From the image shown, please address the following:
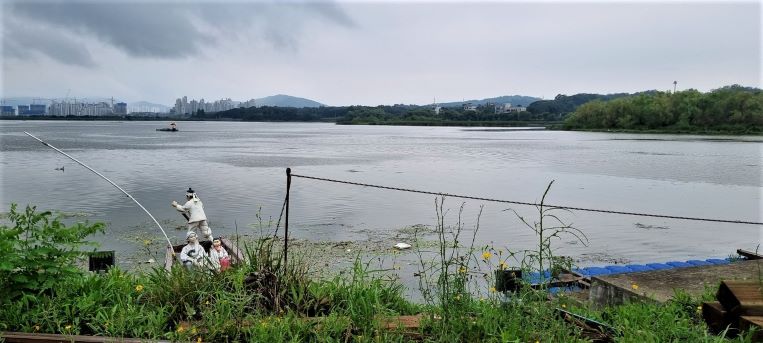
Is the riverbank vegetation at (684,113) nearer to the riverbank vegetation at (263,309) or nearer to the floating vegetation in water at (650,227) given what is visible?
the floating vegetation in water at (650,227)

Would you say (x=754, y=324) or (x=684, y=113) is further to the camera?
(x=684, y=113)

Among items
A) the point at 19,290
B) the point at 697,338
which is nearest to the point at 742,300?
the point at 697,338

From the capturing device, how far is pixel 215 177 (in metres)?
27.6

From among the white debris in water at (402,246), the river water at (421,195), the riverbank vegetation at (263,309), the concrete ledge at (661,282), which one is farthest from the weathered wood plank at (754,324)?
the white debris in water at (402,246)

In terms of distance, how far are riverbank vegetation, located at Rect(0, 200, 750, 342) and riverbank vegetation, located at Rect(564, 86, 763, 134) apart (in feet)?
293

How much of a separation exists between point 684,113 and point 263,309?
3896 inches

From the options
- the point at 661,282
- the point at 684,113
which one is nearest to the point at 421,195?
the point at 661,282

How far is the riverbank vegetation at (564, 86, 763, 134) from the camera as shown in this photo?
80.4m

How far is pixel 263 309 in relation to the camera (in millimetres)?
4180

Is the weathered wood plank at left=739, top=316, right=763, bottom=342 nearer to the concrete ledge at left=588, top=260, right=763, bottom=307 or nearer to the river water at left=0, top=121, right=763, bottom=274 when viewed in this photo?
the concrete ledge at left=588, top=260, right=763, bottom=307

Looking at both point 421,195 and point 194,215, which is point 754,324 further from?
point 421,195

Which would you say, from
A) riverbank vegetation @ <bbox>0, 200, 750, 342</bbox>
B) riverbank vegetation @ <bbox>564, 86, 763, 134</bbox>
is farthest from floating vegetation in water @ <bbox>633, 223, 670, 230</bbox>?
riverbank vegetation @ <bbox>564, 86, 763, 134</bbox>

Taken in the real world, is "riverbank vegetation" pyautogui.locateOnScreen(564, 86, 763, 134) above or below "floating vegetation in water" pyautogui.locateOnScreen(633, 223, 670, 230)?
above

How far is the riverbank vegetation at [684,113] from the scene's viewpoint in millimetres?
80438
